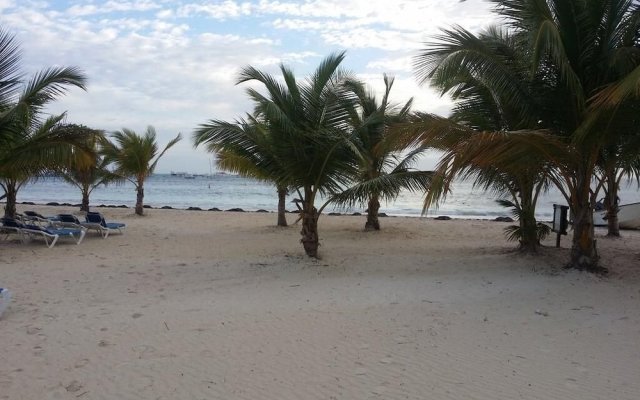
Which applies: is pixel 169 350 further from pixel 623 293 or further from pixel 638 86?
pixel 623 293

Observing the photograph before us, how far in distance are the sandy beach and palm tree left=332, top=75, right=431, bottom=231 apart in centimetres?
133

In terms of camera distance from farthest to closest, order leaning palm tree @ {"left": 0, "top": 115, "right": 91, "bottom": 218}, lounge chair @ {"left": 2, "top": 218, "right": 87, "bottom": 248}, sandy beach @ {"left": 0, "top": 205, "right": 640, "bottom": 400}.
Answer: lounge chair @ {"left": 2, "top": 218, "right": 87, "bottom": 248} → leaning palm tree @ {"left": 0, "top": 115, "right": 91, "bottom": 218} → sandy beach @ {"left": 0, "top": 205, "right": 640, "bottom": 400}

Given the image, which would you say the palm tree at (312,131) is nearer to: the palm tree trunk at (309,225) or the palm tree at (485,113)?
the palm tree trunk at (309,225)

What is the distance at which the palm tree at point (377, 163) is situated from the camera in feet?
28.9

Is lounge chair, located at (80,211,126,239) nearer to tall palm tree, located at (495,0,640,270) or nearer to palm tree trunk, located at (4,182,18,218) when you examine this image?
palm tree trunk, located at (4,182,18,218)

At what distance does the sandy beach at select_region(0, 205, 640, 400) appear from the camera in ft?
12.5

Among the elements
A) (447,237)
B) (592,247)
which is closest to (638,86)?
(592,247)

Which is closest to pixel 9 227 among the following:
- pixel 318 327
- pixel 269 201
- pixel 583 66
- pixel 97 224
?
pixel 97 224

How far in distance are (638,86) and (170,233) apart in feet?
40.4

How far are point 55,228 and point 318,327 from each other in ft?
32.3

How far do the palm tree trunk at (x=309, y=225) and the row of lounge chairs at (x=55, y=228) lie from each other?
5650mm

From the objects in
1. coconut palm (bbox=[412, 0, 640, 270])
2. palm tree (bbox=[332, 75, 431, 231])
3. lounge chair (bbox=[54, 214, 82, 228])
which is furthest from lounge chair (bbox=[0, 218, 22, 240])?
coconut palm (bbox=[412, 0, 640, 270])

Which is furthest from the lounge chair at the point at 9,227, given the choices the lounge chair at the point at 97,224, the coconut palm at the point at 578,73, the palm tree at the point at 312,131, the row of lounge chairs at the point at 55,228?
the coconut palm at the point at 578,73

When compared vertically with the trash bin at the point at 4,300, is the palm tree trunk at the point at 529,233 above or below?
above
